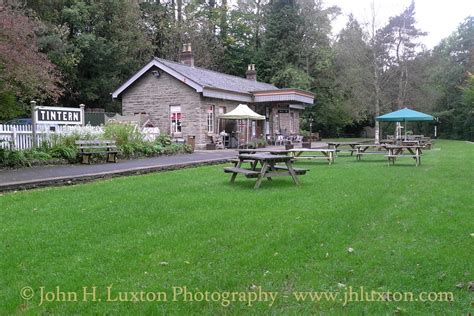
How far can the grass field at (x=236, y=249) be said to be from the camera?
3.81 m

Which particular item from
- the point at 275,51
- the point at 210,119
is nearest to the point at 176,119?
the point at 210,119

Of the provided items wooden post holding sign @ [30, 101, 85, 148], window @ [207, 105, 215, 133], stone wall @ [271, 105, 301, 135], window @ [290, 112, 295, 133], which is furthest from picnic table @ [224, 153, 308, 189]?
window @ [290, 112, 295, 133]

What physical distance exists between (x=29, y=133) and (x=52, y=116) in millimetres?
1158

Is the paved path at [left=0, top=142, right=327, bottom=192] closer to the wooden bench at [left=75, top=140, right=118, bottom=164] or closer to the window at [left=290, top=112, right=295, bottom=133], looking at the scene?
the wooden bench at [left=75, top=140, right=118, bottom=164]

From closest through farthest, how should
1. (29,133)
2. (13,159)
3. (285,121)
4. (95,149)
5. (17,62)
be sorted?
(17,62) → (13,159) → (29,133) → (95,149) → (285,121)

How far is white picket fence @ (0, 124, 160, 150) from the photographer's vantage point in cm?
1454

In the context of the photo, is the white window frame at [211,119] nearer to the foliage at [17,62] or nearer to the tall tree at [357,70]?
the foliage at [17,62]

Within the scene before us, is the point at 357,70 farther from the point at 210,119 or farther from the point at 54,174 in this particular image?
the point at 54,174

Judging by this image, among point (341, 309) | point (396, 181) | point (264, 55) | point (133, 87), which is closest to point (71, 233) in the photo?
point (341, 309)

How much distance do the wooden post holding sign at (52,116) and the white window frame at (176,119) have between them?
8.24 meters

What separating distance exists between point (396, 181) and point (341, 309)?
787 centimetres

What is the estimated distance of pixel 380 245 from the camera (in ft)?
17.4

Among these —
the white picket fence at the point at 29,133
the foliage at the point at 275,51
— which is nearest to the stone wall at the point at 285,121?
the foliage at the point at 275,51

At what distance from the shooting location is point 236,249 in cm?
515
